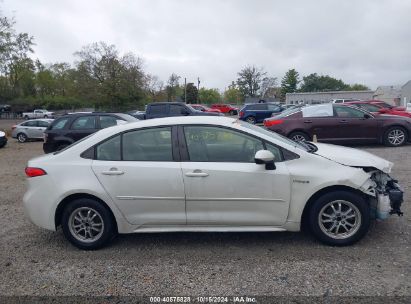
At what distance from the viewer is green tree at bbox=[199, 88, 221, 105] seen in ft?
283

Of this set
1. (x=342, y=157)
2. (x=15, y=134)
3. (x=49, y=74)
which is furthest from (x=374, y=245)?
(x=49, y=74)

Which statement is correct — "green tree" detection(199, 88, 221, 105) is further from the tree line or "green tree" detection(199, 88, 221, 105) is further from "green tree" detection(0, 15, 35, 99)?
"green tree" detection(0, 15, 35, 99)

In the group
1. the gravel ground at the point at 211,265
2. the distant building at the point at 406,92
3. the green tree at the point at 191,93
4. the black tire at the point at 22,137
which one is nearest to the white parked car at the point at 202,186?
the gravel ground at the point at 211,265

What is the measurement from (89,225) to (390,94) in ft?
196

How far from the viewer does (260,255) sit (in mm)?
3566

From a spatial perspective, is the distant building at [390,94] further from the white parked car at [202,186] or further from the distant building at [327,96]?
the white parked car at [202,186]

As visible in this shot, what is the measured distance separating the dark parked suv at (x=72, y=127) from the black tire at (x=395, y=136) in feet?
27.6

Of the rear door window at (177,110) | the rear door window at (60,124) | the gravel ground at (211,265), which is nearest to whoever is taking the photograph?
the gravel ground at (211,265)

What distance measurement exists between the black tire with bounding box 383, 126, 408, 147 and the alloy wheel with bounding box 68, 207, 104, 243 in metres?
9.67

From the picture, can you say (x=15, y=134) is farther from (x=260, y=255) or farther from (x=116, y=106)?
(x=116, y=106)

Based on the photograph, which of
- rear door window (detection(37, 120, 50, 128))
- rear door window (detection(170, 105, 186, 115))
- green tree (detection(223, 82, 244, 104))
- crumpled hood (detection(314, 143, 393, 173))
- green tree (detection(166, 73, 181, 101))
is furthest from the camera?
green tree (detection(223, 82, 244, 104))

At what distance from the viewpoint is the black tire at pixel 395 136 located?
10328 mm

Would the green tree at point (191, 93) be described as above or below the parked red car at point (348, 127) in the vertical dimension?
above

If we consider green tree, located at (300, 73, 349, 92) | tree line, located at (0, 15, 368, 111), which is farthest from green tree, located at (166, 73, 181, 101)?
green tree, located at (300, 73, 349, 92)
